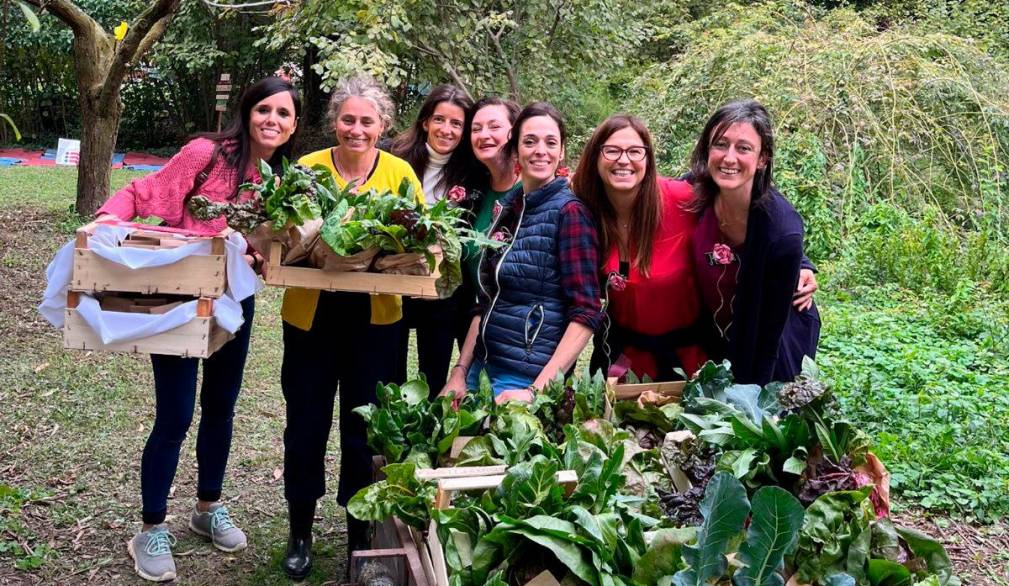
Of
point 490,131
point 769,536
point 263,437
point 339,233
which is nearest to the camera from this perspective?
point 769,536

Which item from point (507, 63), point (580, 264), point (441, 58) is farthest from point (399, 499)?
point (507, 63)

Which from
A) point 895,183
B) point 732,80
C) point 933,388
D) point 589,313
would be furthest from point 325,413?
point 732,80

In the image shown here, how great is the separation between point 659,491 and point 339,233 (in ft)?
3.77

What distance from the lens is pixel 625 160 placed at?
305 centimetres

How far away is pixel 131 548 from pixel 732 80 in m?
7.71

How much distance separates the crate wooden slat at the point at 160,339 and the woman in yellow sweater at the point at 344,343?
1.16 feet

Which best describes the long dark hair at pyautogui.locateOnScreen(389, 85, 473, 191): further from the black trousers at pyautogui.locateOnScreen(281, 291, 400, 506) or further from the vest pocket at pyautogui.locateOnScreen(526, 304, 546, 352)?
the vest pocket at pyautogui.locateOnScreen(526, 304, 546, 352)

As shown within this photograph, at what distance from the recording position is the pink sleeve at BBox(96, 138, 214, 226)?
10.6 feet

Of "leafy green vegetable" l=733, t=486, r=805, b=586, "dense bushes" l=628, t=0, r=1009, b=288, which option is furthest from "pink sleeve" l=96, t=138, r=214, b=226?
"dense bushes" l=628, t=0, r=1009, b=288

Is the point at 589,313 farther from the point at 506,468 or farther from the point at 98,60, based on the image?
the point at 98,60

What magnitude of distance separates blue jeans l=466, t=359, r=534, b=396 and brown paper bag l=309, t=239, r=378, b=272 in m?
0.63

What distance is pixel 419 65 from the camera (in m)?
10.8

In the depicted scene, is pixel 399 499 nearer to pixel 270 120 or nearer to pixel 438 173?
pixel 270 120

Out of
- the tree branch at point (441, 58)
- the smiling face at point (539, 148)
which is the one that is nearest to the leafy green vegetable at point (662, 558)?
the smiling face at point (539, 148)
